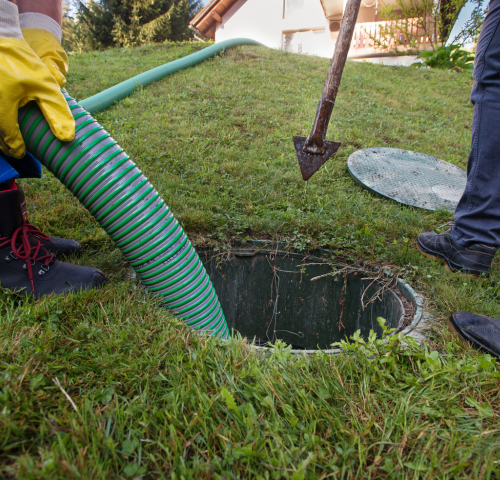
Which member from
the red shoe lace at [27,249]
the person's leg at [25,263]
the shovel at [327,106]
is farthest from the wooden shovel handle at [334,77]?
the red shoe lace at [27,249]

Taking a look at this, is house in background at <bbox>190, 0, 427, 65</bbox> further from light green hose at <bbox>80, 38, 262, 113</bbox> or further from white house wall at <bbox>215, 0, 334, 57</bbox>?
light green hose at <bbox>80, 38, 262, 113</bbox>

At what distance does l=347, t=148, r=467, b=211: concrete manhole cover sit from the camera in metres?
3.04

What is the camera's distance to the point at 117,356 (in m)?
1.15

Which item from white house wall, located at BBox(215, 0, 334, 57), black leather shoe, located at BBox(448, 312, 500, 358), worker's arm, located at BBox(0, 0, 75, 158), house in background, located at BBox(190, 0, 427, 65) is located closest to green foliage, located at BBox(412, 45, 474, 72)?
house in background, located at BBox(190, 0, 427, 65)

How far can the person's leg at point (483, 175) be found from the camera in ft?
6.18

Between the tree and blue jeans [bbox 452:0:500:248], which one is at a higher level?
the tree

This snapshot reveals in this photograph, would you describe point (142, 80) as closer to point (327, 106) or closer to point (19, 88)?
point (327, 106)

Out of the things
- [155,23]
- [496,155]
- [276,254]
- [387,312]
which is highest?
[155,23]

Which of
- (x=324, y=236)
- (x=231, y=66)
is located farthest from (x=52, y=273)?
(x=231, y=66)

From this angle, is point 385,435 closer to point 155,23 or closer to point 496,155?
point 496,155

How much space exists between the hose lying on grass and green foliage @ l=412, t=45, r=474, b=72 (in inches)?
389

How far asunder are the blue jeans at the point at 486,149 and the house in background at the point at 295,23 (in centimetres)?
1367

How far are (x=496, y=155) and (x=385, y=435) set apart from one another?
5.54ft

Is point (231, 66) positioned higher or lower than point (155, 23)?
lower
